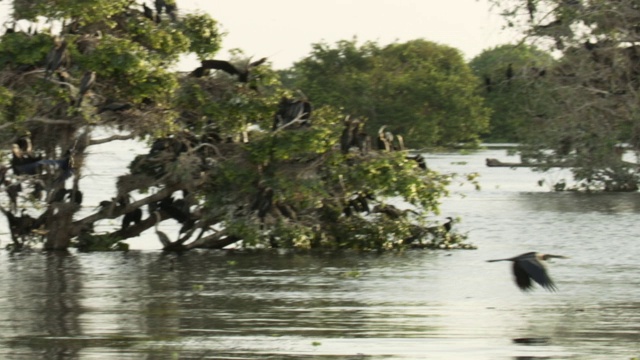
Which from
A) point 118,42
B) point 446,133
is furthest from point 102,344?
point 446,133

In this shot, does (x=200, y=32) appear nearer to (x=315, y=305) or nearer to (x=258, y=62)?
(x=258, y=62)

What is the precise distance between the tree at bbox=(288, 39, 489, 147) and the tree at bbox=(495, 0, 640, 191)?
52.4 m

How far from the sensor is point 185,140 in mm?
25469

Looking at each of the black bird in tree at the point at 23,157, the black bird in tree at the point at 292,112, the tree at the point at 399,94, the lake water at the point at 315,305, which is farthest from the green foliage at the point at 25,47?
the tree at the point at 399,94

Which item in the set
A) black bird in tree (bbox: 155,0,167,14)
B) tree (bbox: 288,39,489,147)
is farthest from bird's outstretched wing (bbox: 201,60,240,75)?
tree (bbox: 288,39,489,147)

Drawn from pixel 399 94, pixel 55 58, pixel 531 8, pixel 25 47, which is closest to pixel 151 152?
pixel 55 58

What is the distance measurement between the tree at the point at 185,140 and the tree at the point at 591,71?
42.2 feet

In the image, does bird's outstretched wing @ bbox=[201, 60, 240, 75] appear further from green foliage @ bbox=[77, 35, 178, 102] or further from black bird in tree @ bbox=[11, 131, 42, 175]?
black bird in tree @ bbox=[11, 131, 42, 175]

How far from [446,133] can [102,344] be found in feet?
276

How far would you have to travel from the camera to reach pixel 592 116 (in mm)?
40531

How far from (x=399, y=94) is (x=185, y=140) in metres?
75.0

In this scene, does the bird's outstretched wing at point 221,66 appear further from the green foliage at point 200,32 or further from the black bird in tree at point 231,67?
the green foliage at point 200,32

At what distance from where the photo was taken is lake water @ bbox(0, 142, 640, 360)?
14219mm

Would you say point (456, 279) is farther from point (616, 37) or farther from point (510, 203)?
point (510, 203)
